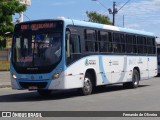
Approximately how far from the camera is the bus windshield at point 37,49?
17.6 m

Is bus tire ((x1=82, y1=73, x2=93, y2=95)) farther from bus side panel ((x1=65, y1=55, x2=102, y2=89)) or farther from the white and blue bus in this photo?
bus side panel ((x1=65, y1=55, x2=102, y2=89))

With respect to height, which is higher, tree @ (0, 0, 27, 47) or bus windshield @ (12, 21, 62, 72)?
tree @ (0, 0, 27, 47)

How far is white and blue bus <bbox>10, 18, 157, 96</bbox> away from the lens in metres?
17.5

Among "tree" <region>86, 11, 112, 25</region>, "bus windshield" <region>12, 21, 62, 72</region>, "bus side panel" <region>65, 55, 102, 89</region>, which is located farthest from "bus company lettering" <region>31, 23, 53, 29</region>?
"tree" <region>86, 11, 112, 25</region>

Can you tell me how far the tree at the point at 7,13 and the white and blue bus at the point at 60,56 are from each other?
24.8 metres

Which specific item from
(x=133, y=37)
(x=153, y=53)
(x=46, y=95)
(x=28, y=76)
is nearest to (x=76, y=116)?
(x=28, y=76)

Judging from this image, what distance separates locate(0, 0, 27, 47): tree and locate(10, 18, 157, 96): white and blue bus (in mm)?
24831

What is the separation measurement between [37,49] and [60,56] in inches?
38.6

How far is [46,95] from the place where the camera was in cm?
1977

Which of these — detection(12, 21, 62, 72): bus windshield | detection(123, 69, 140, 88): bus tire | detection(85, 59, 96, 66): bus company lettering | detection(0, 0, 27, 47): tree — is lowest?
detection(123, 69, 140, 88): bus tire

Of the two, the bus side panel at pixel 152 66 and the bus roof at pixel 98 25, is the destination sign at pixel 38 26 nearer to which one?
the bus roof at pixel 98 25

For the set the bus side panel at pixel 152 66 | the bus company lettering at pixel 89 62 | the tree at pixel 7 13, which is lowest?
the bus side panel at pixel 152 66

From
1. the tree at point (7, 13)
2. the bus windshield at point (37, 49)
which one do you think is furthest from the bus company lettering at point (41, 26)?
the tree at point (7, 13)

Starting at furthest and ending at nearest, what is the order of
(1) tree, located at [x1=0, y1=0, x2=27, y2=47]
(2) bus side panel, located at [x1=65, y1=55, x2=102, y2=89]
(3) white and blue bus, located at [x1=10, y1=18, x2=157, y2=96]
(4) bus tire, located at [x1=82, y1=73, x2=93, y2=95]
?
(1) tree, located at [x1=0, y1=0, x2=27, y2=47]
(4) bus tire, located at [x1=82, y1=73, x2=93, y2=95]
(2) bus side panel, located at [x1=65, y1=55, x2=102, y2=89]
(3) white and blue bus, located at [x1=10, y1=18, x2=157, y2=96]
